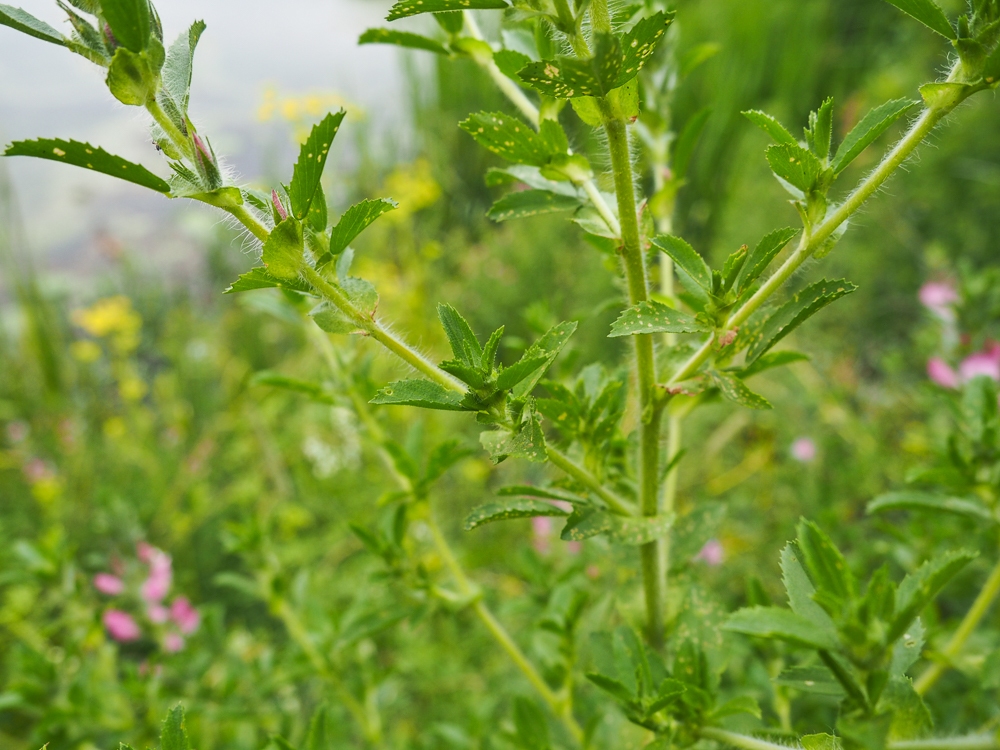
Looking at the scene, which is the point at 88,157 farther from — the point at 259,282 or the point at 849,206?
the point at 849,206

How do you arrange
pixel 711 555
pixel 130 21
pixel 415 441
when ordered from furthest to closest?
1. pixel 711 555
2. pixel 415 441
3. pixel 130 21

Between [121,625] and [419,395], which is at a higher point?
[419,395]

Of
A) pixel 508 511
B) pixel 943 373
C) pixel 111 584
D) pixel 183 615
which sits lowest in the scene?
pixel 183 615

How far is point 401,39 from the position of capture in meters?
0.45

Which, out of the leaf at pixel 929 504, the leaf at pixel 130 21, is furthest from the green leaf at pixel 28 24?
the leaf at pixel 929 504

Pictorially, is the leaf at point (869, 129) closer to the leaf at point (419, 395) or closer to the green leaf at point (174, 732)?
the leaf at point (419, 395)

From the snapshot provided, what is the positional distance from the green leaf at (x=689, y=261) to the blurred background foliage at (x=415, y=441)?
92mm

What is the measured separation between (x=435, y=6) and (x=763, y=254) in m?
0.19

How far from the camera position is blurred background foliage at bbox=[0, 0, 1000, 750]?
2.40ft

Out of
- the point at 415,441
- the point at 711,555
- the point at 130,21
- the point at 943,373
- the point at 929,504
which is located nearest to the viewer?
the point at 130,21

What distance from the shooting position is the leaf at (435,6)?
0.95 ft

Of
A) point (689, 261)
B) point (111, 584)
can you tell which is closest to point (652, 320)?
point (689, 261)

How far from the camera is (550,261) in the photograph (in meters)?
→ 2.21

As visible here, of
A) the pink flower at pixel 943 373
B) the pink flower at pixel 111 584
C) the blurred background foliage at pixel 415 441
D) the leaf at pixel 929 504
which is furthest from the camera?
the pink flower at pixel 111 584
